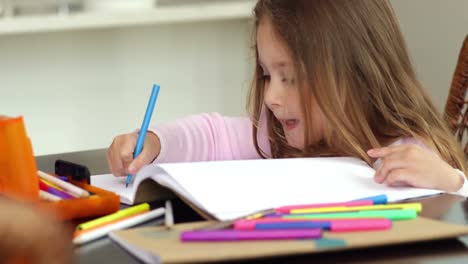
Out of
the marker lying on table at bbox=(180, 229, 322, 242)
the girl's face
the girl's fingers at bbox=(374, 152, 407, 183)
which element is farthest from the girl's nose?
the marker lying on table at bbox=(180, 229, 322, 242)

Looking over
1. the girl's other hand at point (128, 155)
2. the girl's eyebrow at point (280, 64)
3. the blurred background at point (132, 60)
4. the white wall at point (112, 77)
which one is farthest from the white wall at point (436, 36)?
the girl's other hand at point (128, 155)

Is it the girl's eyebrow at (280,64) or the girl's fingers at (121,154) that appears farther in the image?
the girl's eyebrow at (280,64)

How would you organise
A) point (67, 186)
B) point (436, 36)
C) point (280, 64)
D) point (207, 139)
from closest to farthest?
point (67, 186)
point (280, 64)
point (207, 139)
point (436, 36)

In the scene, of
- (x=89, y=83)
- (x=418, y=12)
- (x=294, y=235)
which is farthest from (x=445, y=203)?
(x=89, y=83)

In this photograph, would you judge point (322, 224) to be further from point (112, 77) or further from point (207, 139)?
point (112, 77)

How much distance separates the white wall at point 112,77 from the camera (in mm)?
2309

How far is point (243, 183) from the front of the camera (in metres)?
0.72

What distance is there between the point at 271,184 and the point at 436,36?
155 centimetres

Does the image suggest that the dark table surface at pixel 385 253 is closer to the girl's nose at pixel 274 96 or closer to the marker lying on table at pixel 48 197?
the marker lying on table at pixel 48 197

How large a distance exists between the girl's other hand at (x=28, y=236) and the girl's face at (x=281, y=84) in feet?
2.65

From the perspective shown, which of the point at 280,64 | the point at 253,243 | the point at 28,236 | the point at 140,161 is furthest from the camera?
the point at 280,64

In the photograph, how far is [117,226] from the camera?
0.63 metres

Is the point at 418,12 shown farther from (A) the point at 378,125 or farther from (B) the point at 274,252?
(B) the point at 274,252

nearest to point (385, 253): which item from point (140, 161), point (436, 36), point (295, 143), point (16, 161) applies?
point (16, 161)
